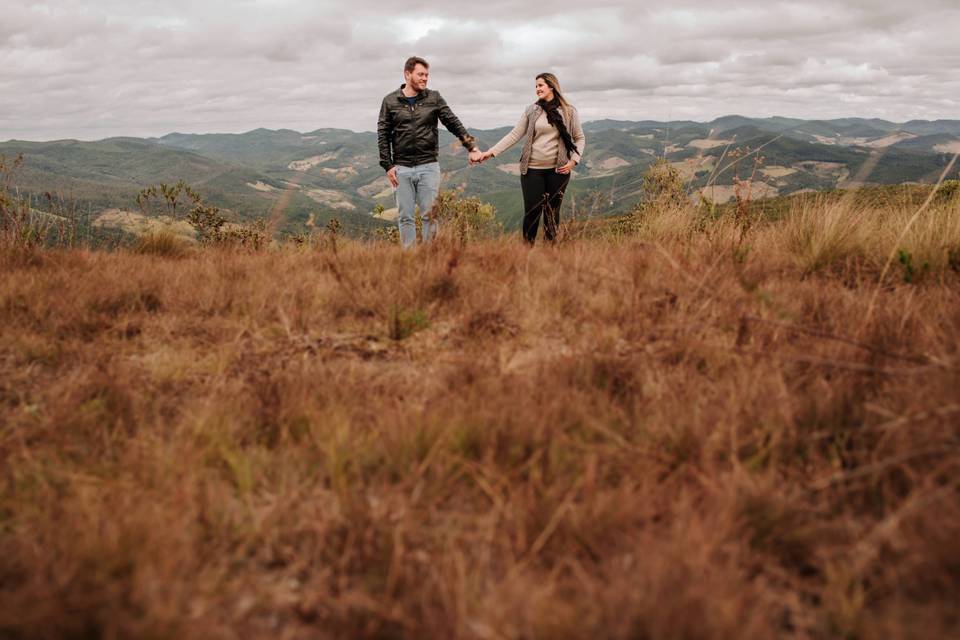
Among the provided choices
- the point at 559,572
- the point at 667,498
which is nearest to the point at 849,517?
the point at 667,498

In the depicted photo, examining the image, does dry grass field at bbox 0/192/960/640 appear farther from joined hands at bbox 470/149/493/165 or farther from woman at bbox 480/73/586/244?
woman at bbox 480/73/586/244

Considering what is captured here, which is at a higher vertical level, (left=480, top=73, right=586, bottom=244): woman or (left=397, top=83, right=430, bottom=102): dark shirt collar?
(left=397, top=83, right=430, bottom=102): dark shirt collar

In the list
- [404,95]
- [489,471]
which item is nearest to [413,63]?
[404,95]

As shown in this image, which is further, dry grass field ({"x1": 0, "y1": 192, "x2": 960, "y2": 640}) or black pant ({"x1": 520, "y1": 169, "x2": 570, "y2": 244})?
black pant ({"x1": 520, "y1": 169, "x2": 570, "y2": 244})

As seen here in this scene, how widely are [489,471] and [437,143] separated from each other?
7.49 m

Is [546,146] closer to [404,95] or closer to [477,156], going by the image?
[477,156]

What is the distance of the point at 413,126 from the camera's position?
8.20 m

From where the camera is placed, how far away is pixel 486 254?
512 cm

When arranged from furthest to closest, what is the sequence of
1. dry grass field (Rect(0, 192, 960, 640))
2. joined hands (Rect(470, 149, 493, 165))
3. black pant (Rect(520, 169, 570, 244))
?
black pant (Rect(520, 169, 570, 244)), joined hands (Rect(470, 149, 493, 165)), dry grass field (Rect(0, 192, 960, 640))

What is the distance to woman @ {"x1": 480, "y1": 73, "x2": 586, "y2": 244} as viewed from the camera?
7.82 metres

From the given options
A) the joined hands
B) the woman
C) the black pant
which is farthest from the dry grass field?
the woman

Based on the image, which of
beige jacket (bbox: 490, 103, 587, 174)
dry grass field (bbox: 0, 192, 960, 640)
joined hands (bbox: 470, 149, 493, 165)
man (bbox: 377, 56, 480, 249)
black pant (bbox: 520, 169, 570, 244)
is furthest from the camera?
man (bbox: 377, 56, 480, 249)

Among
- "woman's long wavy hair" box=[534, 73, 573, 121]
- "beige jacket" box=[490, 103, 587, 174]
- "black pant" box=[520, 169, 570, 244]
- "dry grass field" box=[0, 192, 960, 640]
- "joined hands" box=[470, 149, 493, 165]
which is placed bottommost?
"dry grass field" box=[0, 192, 960, 640]

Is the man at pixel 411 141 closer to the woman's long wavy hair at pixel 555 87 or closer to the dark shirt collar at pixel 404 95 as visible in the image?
the dark shirt collar at pixel 404 95
